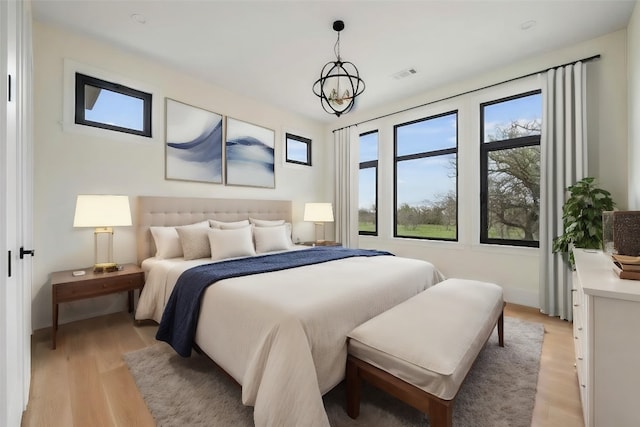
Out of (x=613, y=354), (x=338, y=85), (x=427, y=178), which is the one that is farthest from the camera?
(x=427, y=178)

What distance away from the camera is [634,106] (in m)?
2.42

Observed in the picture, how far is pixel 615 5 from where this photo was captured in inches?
93.7

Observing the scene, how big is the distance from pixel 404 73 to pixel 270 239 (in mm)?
2725

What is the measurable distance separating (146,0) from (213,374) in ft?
9.88

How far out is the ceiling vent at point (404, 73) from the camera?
3.45 meters

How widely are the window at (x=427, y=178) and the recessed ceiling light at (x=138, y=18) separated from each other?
350 cm

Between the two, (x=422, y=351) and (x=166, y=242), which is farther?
(x=166, y=242)

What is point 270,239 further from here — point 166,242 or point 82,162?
point 82,162

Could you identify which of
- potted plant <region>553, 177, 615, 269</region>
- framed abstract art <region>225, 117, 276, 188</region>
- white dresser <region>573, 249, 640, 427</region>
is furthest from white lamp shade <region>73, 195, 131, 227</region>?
potted plant <region>553, 177, 615, 269</region>

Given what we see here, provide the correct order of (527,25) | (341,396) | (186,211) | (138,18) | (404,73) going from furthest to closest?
(404,73) < (186,211) < (527,25) < (138,18) < (341,396)

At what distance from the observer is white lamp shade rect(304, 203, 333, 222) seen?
457 cm

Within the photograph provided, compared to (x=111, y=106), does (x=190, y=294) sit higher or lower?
lower

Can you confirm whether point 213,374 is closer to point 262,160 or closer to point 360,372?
point 360,372

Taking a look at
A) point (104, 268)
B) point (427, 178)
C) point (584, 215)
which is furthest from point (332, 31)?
point (104, 268)
